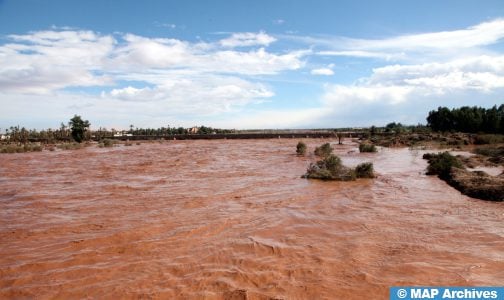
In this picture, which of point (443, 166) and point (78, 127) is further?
point (78, 127)

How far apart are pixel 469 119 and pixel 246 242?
59.1m

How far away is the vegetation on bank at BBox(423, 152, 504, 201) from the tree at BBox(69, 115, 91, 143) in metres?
59.7

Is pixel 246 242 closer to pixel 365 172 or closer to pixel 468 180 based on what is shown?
pixel 365 172

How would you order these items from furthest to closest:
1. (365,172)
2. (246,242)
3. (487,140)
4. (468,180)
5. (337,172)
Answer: (487,140) → (337,172) → (365,172) → (468,180) → (246,242)

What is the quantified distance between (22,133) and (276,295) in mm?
82854

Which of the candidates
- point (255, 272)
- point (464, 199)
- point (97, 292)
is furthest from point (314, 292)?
point (464, 199)

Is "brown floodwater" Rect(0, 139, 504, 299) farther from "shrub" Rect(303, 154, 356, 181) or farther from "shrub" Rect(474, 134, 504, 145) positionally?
"shrub" Rect(474, 134, 504, 145)

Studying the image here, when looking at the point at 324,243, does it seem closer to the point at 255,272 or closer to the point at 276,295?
the point at 255,272

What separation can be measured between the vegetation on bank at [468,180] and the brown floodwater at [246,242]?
723 millimetres

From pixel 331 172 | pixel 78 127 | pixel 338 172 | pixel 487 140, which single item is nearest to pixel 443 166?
pixel 338 172

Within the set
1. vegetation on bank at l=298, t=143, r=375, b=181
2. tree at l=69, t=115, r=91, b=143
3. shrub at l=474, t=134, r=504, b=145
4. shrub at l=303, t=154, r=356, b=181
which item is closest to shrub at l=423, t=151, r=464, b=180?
vegetation on bank at l=298, t=143, r=375, b=181

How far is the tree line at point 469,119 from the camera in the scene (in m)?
49.8

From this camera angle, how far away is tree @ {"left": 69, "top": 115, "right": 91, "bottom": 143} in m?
60.9

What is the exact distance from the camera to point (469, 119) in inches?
2144
